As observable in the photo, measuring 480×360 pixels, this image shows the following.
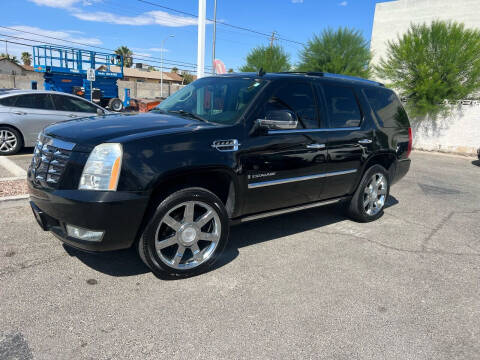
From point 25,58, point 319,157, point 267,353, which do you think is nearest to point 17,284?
point 267,353

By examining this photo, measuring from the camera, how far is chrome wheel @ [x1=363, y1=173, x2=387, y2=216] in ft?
17.2

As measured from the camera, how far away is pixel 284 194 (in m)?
4.04

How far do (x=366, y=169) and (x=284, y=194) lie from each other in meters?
1.68

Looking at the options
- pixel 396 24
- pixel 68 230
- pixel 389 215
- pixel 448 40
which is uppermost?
pixel 396 24

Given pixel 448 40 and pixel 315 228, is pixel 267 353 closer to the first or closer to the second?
pixel 315 228

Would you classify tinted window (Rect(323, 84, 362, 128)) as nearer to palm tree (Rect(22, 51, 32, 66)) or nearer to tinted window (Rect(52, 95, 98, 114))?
tinted window (Rect(52, 95, 98, 114))

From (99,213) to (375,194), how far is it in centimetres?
390

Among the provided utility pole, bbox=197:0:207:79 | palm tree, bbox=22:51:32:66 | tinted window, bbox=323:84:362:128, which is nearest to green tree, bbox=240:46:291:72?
utility pole, bbox=197:0:207:79

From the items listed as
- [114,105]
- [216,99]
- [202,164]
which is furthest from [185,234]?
[114,105]

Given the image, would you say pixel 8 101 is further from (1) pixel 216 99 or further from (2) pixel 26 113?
(1) pixel 216 99

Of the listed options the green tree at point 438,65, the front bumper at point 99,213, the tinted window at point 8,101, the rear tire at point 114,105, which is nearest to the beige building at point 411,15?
the green tree at point 438,65

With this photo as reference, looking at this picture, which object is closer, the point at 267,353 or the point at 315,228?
the point at 267,353

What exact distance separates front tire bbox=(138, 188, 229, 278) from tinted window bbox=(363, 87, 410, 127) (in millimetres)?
2894

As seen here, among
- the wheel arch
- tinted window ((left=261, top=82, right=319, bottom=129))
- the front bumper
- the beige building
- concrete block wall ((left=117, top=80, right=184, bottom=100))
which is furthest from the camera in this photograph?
concrete block wall ((left=117, top=80, right=184, bottom=100))
